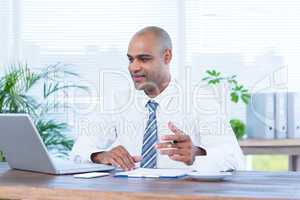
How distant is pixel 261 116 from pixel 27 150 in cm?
214

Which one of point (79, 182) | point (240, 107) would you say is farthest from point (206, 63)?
point (79, 182)

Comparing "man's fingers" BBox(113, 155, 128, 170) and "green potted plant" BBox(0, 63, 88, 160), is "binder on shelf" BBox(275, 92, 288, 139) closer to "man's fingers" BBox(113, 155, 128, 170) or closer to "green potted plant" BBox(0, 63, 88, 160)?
"green potted plant" BBox(0, 63, 88, 160)

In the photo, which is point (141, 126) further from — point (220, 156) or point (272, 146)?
point (272, 146)

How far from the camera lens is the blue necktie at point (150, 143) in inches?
107

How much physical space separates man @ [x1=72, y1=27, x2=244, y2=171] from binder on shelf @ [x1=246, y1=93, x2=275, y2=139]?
1064 millimetres

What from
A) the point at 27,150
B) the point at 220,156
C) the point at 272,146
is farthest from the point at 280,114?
the point at 27,150

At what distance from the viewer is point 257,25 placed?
13.5 ft

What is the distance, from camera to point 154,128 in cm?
276

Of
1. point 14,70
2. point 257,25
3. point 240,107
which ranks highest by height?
point 257,25

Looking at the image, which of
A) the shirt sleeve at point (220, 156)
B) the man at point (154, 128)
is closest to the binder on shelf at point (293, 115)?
the man at point (154, 128)

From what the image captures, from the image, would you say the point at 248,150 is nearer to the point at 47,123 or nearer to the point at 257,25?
the point at 257,25

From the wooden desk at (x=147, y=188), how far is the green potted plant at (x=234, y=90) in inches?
68.8

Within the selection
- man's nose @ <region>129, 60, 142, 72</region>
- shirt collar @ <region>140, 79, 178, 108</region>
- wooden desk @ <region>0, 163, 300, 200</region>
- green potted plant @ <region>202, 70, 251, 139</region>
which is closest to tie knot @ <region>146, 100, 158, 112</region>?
shirt collar @ <region>140, 79, 178, 108</region>

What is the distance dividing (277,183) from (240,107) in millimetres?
2159
